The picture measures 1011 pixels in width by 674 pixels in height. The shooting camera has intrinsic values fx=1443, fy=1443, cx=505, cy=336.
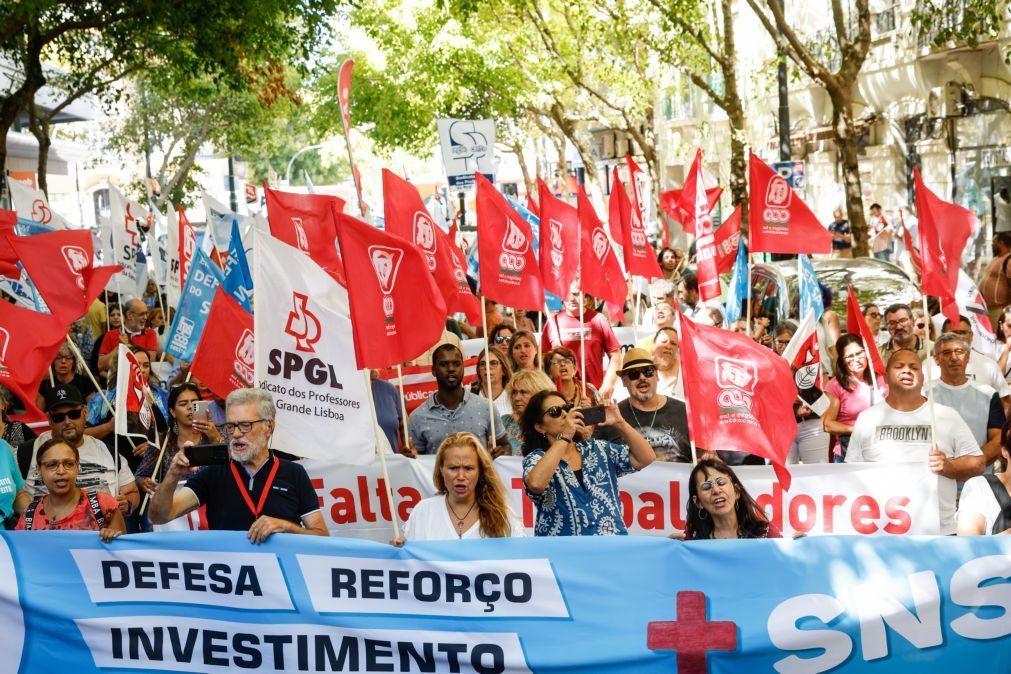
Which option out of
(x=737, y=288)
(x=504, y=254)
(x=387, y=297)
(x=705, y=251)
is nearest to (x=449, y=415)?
(x=504, y=254)

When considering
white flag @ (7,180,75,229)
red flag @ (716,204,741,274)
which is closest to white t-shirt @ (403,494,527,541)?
red flag @ (716,204,741,274)

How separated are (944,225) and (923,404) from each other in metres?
1.22

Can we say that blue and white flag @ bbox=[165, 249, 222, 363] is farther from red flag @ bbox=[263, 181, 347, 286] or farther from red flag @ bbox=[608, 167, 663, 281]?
red flag @ bbox=[608, 167, 663, 281]

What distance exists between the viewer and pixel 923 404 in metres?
7.89

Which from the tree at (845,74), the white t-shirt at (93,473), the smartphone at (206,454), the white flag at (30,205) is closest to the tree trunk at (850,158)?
the tree at (845,74)

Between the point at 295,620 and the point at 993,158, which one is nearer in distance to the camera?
the point at 295,620

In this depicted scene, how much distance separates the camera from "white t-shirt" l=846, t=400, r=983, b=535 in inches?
298

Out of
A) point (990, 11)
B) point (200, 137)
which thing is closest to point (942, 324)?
point (990, 11)

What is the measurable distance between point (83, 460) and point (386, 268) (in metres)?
2.59

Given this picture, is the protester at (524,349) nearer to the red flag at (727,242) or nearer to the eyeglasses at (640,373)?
the eyeglasses at (640,373)

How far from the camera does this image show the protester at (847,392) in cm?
920

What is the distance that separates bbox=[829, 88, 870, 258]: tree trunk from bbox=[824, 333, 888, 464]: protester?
980 centimetres

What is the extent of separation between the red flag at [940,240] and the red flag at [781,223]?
3.05 meters

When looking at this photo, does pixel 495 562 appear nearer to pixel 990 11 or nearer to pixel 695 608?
pixel 695 608
